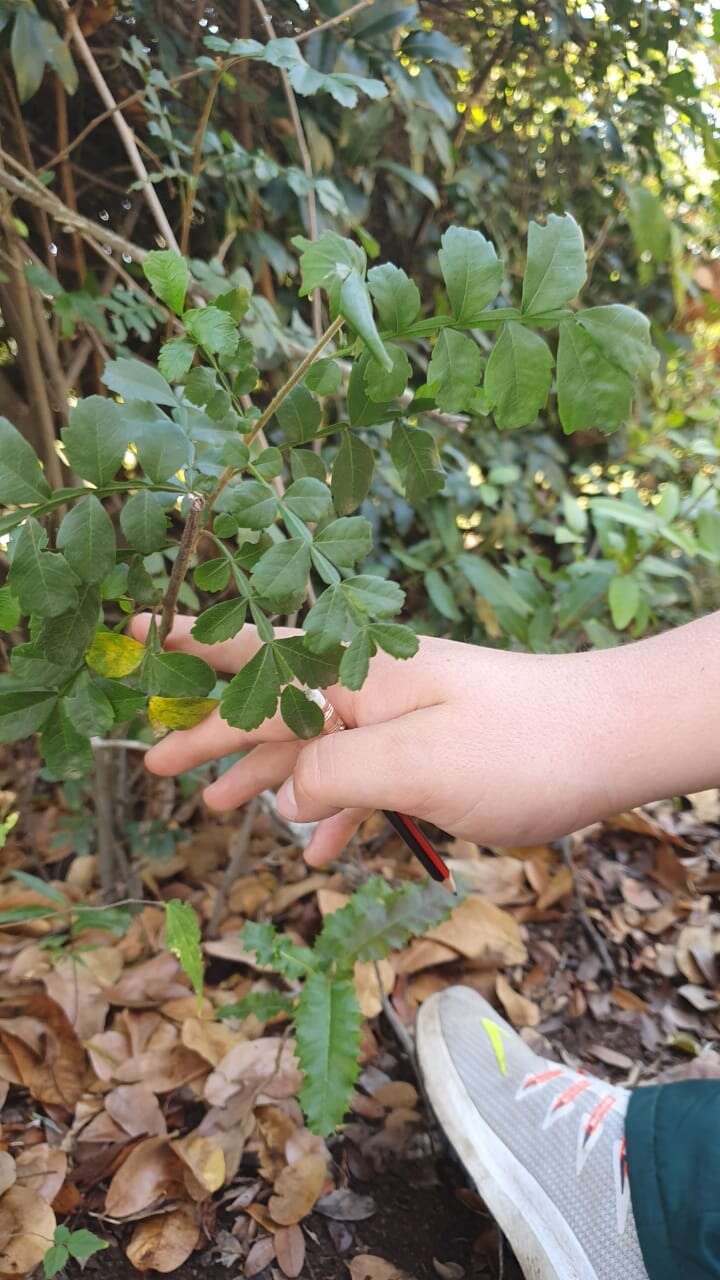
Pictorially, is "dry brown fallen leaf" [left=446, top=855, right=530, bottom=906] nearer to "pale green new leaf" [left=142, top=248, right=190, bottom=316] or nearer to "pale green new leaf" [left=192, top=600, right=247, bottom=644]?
"pale green new leaf" [left=192, top=600, right=247, bottom=644]

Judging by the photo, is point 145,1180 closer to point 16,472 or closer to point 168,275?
point 16,472

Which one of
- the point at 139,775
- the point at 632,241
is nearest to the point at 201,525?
the point at 139,775

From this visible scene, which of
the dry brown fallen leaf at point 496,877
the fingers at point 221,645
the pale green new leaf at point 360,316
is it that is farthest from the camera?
the dry brown fallen leaf at point 496,877

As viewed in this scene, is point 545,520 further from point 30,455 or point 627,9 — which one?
point 30,455

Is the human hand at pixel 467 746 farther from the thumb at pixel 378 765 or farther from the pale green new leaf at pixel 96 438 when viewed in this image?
the pale green new leaf at pixel 96 438

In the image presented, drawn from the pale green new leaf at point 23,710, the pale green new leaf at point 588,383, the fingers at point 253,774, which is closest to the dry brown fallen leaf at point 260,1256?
the fingers at point 253,774

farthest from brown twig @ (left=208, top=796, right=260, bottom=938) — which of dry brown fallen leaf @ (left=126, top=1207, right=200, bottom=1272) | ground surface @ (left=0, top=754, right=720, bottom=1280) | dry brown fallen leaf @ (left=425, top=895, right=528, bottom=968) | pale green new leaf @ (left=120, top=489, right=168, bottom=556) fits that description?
pale green new leaf @ (left=120, top=489, right=168, bottom=556)

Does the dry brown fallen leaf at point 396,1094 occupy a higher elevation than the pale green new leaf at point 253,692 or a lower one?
lower
